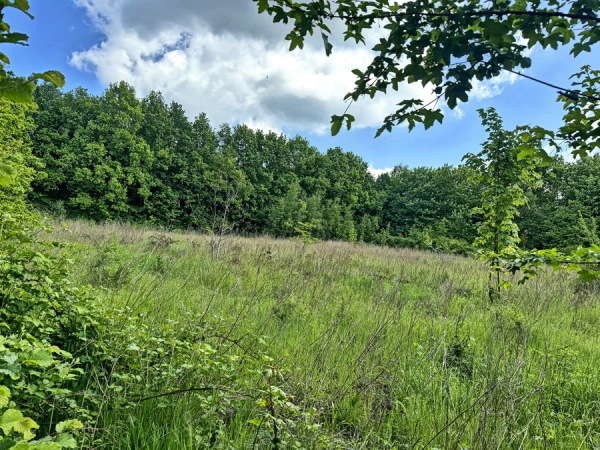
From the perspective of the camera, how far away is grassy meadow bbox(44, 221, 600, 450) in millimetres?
1622

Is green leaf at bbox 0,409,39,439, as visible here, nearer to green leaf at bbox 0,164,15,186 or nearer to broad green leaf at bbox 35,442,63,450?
broad green leaf at bbox 35,442,63,450

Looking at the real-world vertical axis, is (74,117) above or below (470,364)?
above

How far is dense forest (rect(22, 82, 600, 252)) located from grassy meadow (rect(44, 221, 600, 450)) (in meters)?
18.2

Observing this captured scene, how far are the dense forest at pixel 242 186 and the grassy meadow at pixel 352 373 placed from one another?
18218 mm

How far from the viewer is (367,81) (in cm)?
161

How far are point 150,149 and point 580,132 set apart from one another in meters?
36.1

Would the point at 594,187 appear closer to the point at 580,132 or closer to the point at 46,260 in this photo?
the point at 580,132

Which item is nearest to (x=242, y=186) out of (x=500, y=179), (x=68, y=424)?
(x=500, y=179)

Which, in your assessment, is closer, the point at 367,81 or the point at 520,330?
the point at 367,81

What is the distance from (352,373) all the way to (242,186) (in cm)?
2143

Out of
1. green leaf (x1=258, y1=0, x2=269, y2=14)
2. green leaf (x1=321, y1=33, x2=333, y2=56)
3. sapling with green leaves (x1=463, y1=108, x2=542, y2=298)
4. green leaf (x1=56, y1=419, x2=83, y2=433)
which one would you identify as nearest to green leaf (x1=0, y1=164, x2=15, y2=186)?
green leaf (x1=56, y1=419, x2=83, y2=433)

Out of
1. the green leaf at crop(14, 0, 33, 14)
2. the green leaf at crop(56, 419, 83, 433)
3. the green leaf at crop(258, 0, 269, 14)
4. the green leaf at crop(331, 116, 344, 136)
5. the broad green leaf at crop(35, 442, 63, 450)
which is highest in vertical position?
the green leaf at crop(258, 0, 269, 14)

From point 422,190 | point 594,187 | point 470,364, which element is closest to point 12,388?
point 470,364

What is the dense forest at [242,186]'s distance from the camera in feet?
90.2
